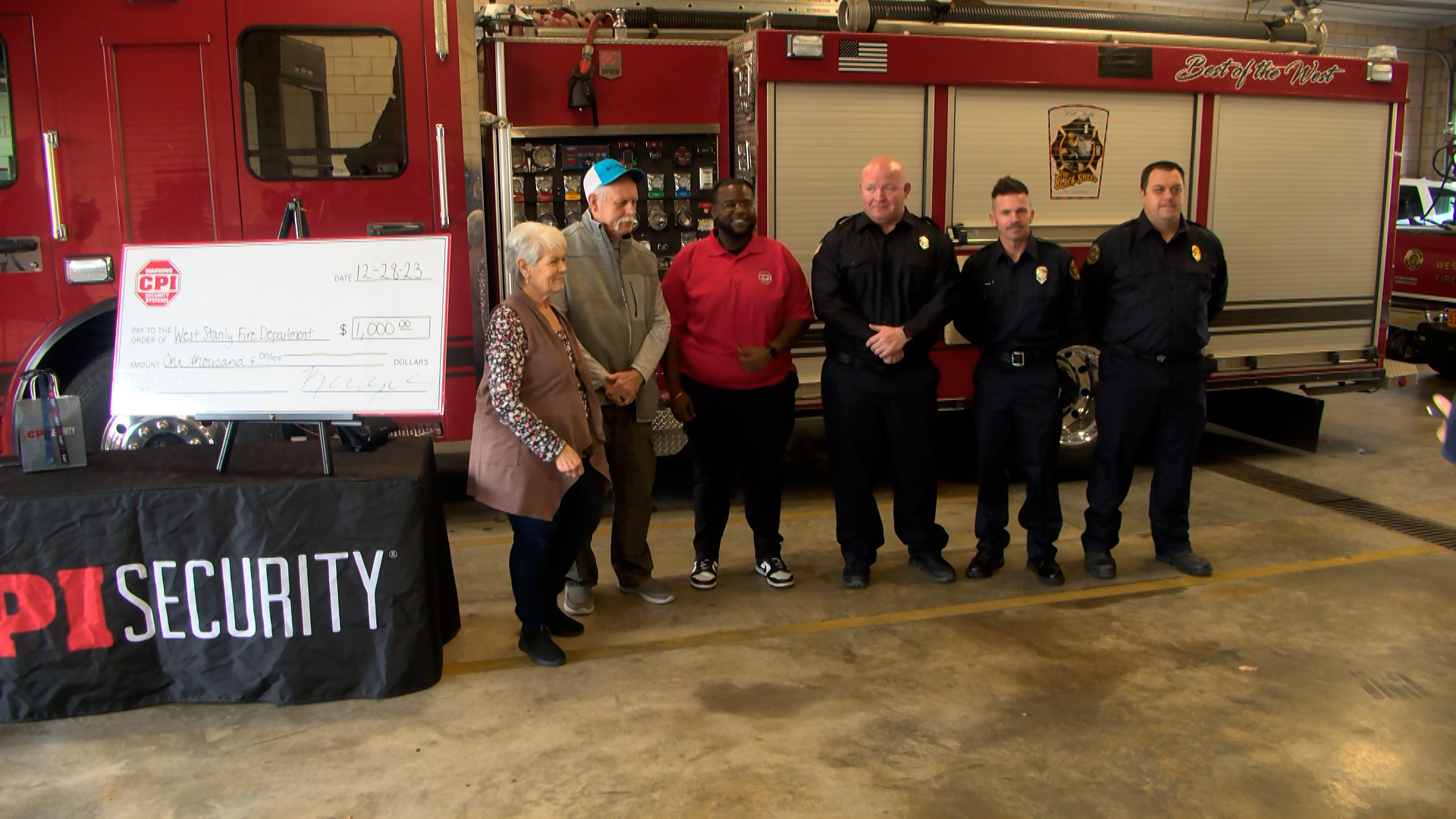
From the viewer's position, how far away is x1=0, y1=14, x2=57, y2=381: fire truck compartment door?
464 centimetres

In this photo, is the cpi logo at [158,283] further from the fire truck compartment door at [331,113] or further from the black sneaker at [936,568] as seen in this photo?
the black sneaker at [936,568]

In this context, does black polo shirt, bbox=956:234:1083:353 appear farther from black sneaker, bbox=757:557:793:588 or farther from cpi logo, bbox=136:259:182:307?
cpi logo, bbox=136:259:182:307

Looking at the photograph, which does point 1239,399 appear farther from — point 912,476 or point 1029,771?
point 1029,771

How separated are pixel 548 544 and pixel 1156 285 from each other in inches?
111

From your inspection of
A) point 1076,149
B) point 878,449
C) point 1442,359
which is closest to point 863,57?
point 1076,149

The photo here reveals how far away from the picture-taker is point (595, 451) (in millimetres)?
3926

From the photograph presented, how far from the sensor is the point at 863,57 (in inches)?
226

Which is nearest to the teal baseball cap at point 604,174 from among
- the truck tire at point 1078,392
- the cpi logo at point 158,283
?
the cpi logo at point 158,283

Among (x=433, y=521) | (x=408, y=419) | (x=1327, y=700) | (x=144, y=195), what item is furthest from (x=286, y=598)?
(x=1327, y=700)

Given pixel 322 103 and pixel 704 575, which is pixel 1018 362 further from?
pixel 322 103

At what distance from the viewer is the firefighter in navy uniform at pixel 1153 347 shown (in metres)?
4.63

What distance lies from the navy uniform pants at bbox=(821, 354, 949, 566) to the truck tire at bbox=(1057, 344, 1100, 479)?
203 cm

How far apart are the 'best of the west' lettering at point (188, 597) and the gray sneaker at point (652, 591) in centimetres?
129

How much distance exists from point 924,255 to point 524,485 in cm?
196
